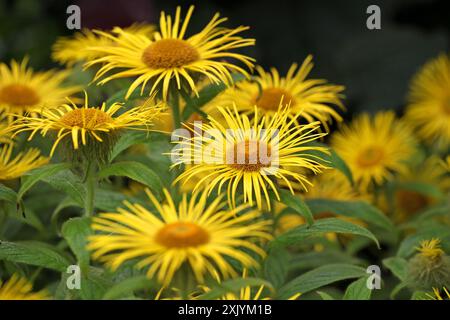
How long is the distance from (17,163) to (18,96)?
0.13 metres

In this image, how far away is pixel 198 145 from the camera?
0.99 metres

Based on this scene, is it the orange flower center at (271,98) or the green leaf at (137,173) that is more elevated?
the orange flower center at (271,98)

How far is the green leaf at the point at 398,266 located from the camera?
1.09m

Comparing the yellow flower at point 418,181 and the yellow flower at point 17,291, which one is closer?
the yellow flower at point 17,291

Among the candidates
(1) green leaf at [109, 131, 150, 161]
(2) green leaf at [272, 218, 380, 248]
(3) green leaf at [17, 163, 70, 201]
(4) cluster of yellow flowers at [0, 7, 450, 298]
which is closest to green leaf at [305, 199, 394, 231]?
(4) cluster of yellow flowers at [0, 7, 450, 298]

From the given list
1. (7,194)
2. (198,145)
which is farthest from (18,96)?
(198,145)

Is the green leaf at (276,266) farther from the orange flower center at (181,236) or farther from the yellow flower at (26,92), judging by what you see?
the yellow flower at (26,92)

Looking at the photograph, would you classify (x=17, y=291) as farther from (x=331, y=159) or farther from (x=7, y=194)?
(x=331, y=159)

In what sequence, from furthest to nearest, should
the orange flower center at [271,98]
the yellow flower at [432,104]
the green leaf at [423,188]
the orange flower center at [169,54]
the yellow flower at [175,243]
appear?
1. the yellow flower at [432,104]
2. the green leaf at [423,188]
3. the orange flower center at [271,98]
4. the orange flower center at [169,54]
5. the yellow flower at [175,243]

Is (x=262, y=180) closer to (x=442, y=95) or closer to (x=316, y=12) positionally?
(x=442, y=95)

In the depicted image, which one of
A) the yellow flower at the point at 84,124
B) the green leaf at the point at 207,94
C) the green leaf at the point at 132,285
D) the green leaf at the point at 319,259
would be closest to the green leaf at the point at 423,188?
the green leaf at the point at 319,259

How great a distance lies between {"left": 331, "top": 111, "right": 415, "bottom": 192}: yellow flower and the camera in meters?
1.43

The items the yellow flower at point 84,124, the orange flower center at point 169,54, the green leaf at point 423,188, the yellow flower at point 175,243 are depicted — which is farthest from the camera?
Answer: the green leaf at point 423,188

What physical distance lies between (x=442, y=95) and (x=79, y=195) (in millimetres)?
924
